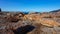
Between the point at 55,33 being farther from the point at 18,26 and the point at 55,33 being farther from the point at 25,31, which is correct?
the point at 18,26

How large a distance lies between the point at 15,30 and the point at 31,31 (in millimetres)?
843

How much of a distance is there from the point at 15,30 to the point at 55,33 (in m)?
1.96

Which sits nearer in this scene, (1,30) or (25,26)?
(1,30)

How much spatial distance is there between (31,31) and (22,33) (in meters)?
0.51

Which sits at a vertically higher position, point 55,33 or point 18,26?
point 18,26

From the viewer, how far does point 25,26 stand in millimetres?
5629

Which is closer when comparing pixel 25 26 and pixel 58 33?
pixel 58 33

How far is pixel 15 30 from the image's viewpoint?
5.18 metres

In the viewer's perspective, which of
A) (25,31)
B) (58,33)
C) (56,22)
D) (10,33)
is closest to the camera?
(10,33)

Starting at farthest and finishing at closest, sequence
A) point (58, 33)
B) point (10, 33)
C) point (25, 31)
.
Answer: point (25, 31), point (58, 33), point (10, 33)

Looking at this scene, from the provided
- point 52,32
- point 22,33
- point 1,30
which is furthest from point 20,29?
point 52,32

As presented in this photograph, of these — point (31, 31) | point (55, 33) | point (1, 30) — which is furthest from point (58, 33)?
point (1, 30)

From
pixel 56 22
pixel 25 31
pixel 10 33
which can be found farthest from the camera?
pixel 56 22

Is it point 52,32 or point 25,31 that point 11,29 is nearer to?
point 25,31
